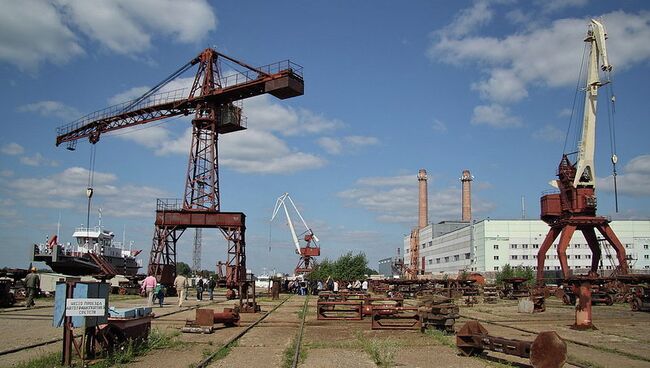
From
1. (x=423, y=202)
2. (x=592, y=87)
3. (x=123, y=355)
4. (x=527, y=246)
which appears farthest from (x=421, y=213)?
(x=123, y=355)

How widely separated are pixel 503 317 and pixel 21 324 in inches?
700

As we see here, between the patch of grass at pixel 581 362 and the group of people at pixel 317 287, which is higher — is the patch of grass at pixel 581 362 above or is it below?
above

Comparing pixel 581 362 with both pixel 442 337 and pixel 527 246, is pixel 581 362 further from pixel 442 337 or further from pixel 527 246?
pixel 527 246

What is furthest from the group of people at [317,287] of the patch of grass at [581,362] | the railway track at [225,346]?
the patch of grass at [581,362]

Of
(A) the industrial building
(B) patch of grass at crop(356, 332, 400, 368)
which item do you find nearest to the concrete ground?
(B) patch of grass at crop(356, 332, 400, 368)

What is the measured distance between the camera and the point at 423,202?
11531 cm

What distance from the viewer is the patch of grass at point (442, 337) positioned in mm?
14102

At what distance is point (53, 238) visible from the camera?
4969 cm

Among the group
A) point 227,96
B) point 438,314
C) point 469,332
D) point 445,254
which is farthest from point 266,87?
point 445,254

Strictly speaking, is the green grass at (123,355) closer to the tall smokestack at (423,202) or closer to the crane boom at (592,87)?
the crane boom at (592,87)

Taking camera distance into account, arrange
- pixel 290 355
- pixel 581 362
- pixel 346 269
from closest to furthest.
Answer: pixel 581 362 < pixel 290 355 < pixel 346 269

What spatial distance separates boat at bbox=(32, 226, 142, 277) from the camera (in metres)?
46.2

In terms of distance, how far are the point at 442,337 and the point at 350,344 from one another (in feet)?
9.29

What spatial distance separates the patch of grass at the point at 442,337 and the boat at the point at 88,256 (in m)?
25.2
